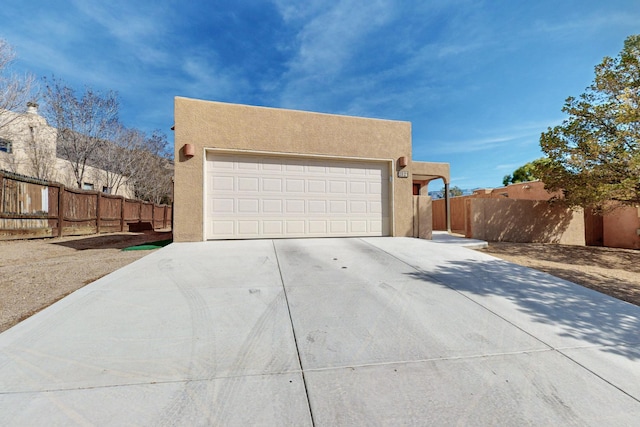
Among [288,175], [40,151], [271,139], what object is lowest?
[288,175]

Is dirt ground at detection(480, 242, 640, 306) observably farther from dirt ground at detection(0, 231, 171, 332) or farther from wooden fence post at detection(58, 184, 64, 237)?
wooden fence post at detection(58, 184, 64, 237)

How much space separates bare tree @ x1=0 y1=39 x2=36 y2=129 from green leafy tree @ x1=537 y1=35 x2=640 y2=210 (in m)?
20.4

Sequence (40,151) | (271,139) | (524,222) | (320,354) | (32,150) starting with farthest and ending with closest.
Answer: (40,151)
(32,150)
(524,222)
(271,139)
(320,354)

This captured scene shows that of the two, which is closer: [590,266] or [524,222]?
[590,266]

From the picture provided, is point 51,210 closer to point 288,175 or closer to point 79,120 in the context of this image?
point 288,175

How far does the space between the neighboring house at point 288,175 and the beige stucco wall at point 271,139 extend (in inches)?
0.9

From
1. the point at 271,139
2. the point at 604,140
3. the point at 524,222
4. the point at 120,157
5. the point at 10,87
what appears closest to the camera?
the point at 271,139

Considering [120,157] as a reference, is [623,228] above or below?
below

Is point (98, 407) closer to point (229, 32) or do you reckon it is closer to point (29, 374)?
point (29, 374)

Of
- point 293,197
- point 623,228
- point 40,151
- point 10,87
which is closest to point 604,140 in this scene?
point 623,228

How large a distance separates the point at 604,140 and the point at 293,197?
34.1 feet

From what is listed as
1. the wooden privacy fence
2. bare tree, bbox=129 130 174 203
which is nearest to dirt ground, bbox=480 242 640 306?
the wooden privacy fence

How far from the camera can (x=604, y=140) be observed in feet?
30.3

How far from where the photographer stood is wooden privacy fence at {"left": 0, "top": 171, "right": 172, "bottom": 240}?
8102 mm
